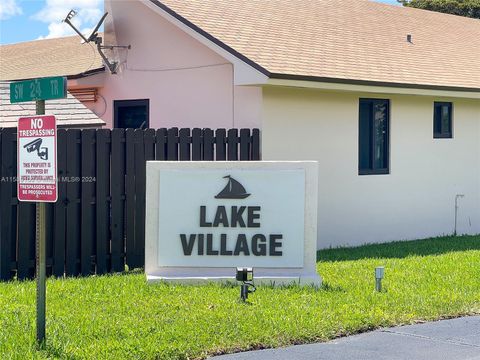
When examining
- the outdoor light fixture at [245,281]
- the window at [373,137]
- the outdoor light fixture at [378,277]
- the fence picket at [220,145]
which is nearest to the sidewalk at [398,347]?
the outdoor light fixture at [378,277]

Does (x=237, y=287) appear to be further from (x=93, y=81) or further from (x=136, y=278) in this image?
(x=93, y=81)

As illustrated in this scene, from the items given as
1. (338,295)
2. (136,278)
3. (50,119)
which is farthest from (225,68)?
(50,119)

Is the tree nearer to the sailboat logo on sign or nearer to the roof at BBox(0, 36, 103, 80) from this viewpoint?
the roof at BBox(0, 36, 103, 80)

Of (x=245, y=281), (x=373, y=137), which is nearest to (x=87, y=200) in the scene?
(x=245, y=281)

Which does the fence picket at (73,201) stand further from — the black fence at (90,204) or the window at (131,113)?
the window at (131,113)

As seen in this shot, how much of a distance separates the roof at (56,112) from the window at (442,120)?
22.1 feet

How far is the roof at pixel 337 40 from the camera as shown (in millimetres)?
14023

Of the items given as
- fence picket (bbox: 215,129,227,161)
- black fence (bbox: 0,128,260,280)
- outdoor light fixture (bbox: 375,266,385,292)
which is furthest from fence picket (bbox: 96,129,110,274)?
outdoor light fixture (bbox: 375,266,385,292)

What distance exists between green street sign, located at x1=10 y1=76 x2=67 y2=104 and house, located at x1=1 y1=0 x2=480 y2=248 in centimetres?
583

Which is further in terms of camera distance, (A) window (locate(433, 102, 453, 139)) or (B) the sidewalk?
(A) window (locate(433, 102, 453, 139))

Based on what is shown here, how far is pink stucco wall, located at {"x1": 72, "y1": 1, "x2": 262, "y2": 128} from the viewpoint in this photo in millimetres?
14031

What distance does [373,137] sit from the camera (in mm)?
15453

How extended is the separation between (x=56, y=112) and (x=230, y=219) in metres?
5.64

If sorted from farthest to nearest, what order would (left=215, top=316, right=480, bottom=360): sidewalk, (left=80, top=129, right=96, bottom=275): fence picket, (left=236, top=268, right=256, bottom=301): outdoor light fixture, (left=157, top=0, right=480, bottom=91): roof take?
(left=157, top=0, right=480, bottom=91): roof
(left=80, top=129, right=96, bottom=275): fence picket
(left=236, top=268, right=256, bottom=301): outdoor light fixture
(left=215, top=316, right=480, bottom=360): sidewalk
